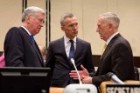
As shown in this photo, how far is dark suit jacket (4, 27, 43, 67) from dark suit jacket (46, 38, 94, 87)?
648 mm

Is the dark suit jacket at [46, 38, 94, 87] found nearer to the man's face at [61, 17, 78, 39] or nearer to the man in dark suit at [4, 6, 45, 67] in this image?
the man's face at [61, 17, 78, 39]

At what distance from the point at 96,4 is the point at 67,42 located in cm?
269

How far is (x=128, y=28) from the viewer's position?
652 centimetres

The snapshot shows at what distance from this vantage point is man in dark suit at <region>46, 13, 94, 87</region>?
3756 mm

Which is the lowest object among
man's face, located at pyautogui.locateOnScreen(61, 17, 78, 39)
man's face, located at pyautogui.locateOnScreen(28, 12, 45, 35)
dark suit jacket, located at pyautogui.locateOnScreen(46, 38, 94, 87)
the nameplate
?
dark suit jacket, located at pyautogui.locateOnScreen(46, 38, 94, 87)

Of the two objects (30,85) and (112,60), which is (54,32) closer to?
(112,60)

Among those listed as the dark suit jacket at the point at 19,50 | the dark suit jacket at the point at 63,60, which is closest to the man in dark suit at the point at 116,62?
the dark suit jacket at the point at 19,50

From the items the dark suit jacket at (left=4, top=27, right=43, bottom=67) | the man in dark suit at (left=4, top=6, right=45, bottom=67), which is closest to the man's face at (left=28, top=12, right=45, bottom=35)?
the man in dark suit at (left=4, top=6, right=45, bottom=67)

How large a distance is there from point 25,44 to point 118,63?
781 mm

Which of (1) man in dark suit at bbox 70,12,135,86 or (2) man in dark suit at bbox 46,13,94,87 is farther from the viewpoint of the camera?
(2) man in dark suit at bbox 46,13,94,87

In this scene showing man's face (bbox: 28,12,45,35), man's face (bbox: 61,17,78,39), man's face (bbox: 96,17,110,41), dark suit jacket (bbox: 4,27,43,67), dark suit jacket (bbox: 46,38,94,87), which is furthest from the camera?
man's face (bbox: 61,17,78,39)

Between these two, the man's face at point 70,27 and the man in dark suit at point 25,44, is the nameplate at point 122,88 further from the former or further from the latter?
the man's face at point 70,27

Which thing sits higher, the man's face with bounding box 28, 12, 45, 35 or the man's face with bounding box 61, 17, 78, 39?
the man's face with bounding box 28, 12, 45, 35

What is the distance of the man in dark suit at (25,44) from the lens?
2920mm
